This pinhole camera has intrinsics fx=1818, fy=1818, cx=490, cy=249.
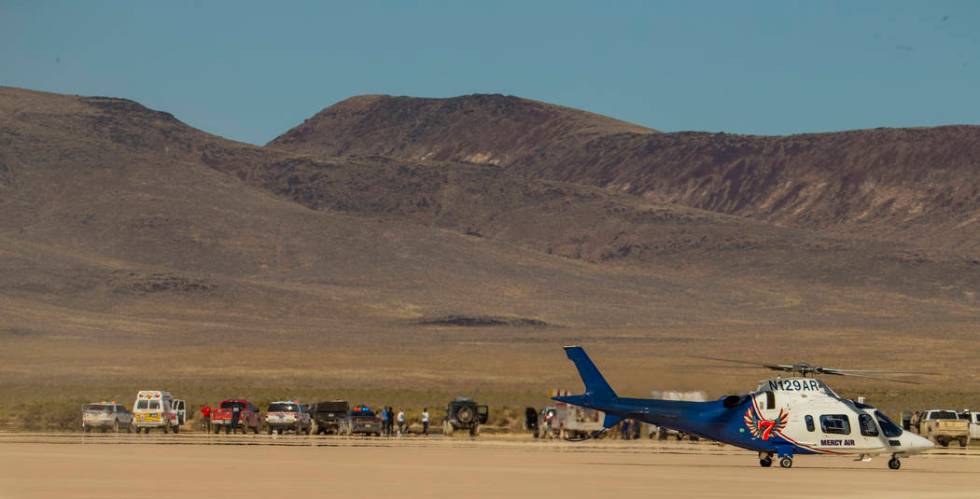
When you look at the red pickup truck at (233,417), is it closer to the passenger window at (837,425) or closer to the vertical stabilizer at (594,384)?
the vertical stabilizer at (594,384)

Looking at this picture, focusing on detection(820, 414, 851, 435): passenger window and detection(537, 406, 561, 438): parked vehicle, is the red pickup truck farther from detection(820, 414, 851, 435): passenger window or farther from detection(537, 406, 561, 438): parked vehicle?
detection(820, 414, 851, 435): passenger window

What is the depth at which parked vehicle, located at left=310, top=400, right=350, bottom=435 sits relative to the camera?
2608 inches

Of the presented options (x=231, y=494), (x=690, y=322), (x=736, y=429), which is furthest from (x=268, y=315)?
(x=231, y=494)

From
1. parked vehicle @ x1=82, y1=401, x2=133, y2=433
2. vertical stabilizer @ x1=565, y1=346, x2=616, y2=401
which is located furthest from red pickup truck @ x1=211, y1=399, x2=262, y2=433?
vertical stabilizer @ x1=565, y1=346, x2=616, y2=401

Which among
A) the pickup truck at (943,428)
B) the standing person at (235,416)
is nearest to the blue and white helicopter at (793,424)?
the pickup truck at (943,428)

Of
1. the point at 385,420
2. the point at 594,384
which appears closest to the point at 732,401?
the point at 594,384

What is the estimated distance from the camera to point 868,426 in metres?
43.8

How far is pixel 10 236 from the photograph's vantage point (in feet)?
607

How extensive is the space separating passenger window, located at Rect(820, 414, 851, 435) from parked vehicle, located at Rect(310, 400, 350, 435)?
2574 centimetres

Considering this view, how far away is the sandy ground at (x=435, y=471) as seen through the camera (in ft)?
109

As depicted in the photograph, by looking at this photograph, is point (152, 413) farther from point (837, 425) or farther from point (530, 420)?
point (837, 425)

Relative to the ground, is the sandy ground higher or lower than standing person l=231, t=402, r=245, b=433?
lower

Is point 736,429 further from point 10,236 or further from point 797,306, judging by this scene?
point 10,236

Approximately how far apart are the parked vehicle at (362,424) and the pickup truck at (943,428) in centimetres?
1938
